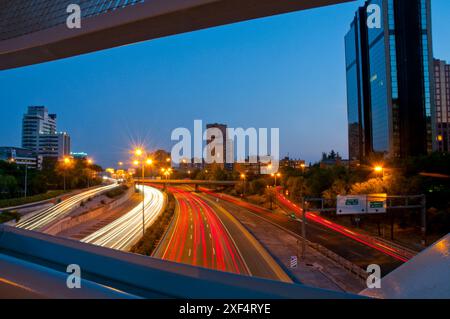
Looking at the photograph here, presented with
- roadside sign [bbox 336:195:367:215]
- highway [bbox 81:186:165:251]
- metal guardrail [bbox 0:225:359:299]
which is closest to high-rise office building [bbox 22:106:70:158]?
highway [bbox 81:186:165:251]

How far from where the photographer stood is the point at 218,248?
55.1 feet

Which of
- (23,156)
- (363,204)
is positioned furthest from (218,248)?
(23,156)

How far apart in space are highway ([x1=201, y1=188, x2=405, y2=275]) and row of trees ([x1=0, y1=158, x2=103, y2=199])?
66.3 feet

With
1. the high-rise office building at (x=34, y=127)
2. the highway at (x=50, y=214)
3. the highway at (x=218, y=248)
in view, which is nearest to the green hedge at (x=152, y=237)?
the highway at (x=218, y=248)

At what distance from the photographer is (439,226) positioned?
18.8 metres

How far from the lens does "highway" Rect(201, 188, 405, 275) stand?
583 inches

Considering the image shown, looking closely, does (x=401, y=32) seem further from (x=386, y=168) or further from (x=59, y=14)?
(x=59, y=14)

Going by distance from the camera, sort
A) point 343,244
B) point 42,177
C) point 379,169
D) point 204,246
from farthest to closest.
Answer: point 42,177, point 379,169, point 343,244, point 204,246

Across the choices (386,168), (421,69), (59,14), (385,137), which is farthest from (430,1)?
(59,14)

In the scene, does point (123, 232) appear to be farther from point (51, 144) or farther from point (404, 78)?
point (51, 144)

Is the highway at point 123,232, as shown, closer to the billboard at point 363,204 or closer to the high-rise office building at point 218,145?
the billboard at point 363,204

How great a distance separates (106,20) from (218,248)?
50.6ft

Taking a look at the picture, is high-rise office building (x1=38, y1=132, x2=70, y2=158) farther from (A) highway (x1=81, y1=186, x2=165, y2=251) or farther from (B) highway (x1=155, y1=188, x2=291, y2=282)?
(B) highway (x1=155, y1=188, x2=291, y2=282)
